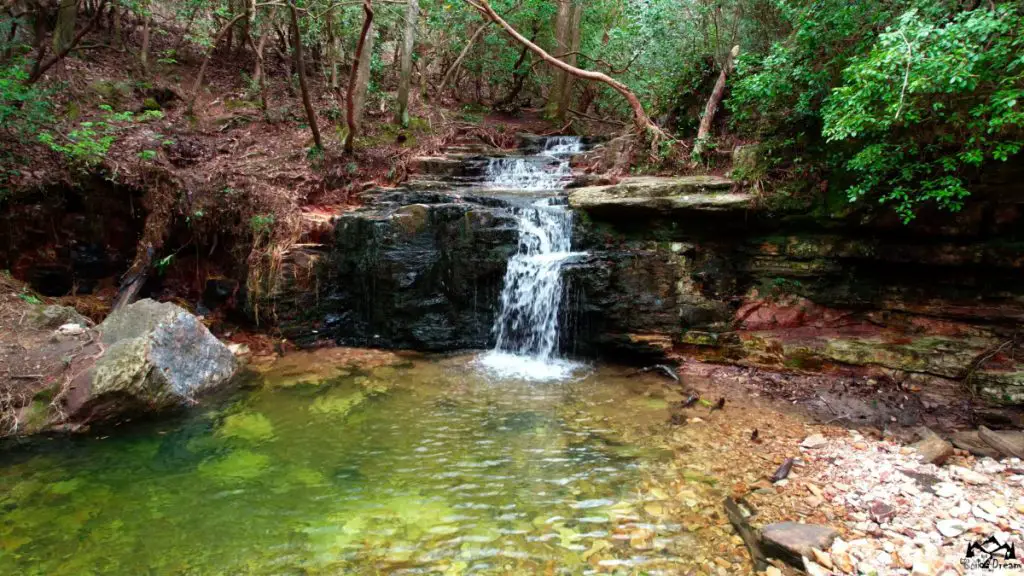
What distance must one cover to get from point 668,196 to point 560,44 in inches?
364

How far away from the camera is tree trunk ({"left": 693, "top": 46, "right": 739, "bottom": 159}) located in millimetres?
8117

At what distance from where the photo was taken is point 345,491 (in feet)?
12.9

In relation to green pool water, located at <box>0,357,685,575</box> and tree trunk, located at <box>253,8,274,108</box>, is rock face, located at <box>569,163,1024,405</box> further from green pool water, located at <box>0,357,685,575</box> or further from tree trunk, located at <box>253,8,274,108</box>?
tree trunk, located at <box>253,8,274,108</box>

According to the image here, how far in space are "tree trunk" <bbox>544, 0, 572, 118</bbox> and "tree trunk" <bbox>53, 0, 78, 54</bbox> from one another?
1067 cm

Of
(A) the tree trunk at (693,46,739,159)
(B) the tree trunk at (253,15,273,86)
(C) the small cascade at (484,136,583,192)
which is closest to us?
(A) the tree trunk at (693,46,739,159)

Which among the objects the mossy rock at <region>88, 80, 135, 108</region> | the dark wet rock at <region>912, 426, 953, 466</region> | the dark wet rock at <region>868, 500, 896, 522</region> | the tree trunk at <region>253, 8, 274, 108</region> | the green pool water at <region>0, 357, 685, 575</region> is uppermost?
the tree trunk at <region>253, 8, 274, 108</region>

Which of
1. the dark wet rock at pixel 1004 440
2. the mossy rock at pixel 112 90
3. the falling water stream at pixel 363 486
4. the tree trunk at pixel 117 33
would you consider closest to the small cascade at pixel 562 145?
the falling water stream at pixel 363 486

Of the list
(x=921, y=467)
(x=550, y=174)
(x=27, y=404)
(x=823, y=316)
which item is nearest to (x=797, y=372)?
(x=823, y=316)

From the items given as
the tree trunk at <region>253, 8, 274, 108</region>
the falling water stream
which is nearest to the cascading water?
the falling water stream

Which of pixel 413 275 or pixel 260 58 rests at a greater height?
pixel 260 58

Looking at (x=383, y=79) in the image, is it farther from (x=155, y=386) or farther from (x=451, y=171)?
(x=155, y=386)

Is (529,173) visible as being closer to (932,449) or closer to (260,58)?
(260,58)

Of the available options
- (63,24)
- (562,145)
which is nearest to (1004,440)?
(562,145)

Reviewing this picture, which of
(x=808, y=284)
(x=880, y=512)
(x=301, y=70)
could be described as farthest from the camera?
(x=301, y=70)
